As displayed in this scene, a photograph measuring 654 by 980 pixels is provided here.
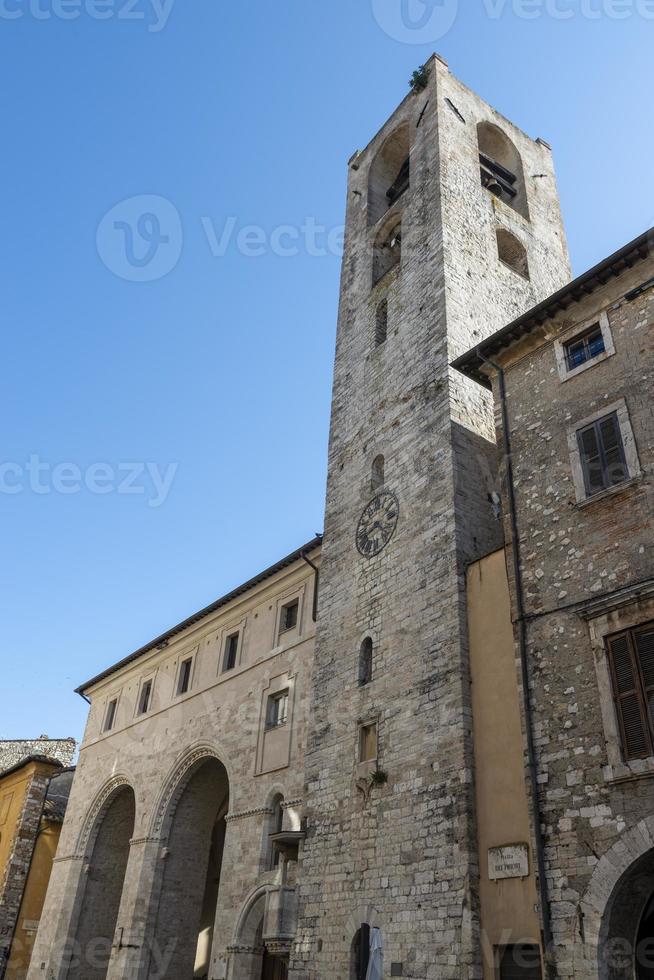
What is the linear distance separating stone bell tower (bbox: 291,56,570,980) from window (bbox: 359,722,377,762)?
0.05 metres

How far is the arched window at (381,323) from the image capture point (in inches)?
709

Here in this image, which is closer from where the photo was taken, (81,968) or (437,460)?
(437,460)

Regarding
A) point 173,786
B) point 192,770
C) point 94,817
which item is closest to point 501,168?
point 192,770

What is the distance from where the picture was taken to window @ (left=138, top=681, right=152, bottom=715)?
2412cm

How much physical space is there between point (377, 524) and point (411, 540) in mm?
1291

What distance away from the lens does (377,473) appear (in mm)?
15953

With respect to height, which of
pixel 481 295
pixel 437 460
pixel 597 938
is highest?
pixel 481 295

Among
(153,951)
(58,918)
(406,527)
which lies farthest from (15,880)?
(406,527)

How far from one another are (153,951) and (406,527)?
12499 mm

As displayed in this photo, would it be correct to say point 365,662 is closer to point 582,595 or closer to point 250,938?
point 582,595

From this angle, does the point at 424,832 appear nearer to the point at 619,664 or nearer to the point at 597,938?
the point at 597,938

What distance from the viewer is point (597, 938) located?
8312 millimetres

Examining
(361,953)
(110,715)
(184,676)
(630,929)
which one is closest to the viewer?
(630,929)

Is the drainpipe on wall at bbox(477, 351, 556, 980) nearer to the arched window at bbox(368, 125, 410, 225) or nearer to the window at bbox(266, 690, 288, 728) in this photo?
the window at bbox(266, 690, 288, 728)
